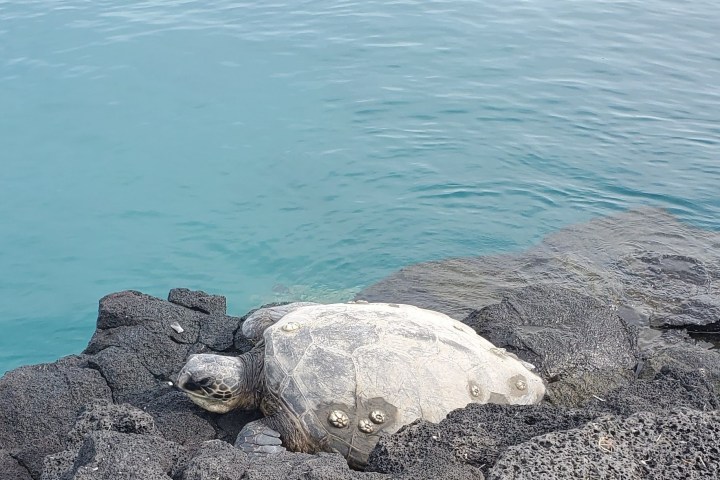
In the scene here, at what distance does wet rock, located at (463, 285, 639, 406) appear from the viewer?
5.53 meters

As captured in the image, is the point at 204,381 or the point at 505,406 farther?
the point at 204,381

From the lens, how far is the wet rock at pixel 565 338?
18.1 ft

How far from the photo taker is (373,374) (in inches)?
191

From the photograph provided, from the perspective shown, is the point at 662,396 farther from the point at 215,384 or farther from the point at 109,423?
the point at 109,423

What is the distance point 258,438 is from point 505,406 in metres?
1.64

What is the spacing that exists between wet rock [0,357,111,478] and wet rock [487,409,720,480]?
3.20 meters

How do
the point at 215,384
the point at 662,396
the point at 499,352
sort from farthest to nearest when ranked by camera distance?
1. the point at 499,352
2. the point at 215,384
3. the point at 662,396

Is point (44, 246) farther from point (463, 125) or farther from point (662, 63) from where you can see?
point (662, 63)

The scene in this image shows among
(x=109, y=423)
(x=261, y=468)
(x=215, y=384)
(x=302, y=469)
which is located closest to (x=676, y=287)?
(x=215, y=384)

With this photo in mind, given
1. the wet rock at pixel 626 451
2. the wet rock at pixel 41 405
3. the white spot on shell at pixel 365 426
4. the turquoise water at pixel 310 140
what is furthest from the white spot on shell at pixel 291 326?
the turquoise water at pixel 310 140

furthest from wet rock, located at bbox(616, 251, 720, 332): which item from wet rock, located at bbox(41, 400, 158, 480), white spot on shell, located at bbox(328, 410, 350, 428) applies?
wet rock, located at bbox(41, 400, 158, 480)

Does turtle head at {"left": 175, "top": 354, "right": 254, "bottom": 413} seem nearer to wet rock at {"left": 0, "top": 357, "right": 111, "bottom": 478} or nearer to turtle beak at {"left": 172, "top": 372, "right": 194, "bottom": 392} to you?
turtle beak at {"left": 172, "top": 372, "right": 194, "bottom": 392}

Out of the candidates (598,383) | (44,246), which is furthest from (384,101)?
(598,383)

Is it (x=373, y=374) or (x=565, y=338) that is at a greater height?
(x=373, y=374)
